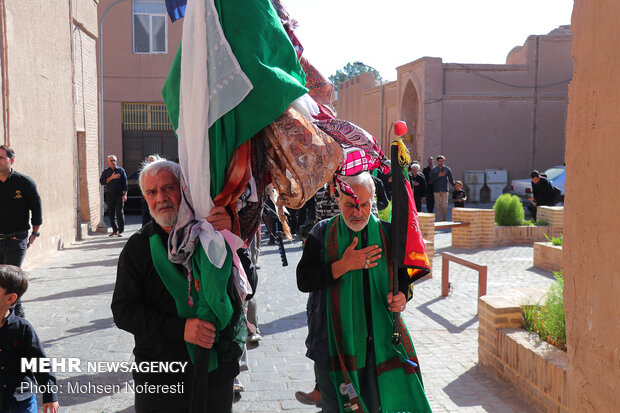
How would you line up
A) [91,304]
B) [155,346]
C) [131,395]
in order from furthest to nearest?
[91,304] → [131,395] → [155,346]

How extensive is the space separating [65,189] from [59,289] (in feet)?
15.2

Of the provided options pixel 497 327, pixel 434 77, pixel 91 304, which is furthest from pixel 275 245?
pixel 434 77

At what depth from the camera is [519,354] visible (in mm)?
4770

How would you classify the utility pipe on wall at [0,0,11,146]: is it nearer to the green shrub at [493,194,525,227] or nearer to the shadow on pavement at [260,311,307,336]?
the shadow on pavement at [260,311,307,336]

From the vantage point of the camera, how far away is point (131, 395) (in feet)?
15.9

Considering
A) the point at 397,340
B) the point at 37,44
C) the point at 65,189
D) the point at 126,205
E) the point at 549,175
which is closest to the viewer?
the point at 397,340

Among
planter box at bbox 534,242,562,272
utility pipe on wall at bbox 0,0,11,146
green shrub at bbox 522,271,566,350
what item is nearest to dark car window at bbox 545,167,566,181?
planter box at bbox 534,242,562,272

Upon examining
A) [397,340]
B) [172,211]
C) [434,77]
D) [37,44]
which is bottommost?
[397,340]

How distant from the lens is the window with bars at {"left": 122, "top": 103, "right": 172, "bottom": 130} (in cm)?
2444

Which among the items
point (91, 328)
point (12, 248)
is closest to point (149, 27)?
point (12, 248)

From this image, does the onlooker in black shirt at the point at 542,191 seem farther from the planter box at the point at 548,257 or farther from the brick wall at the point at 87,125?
the brick wall at the point at 87,125

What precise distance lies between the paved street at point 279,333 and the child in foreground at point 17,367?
4.37 ft

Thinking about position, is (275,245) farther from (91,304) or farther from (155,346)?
(155,346)

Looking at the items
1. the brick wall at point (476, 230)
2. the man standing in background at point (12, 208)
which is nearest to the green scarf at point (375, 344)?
the man standing in background at point (12, 208)
